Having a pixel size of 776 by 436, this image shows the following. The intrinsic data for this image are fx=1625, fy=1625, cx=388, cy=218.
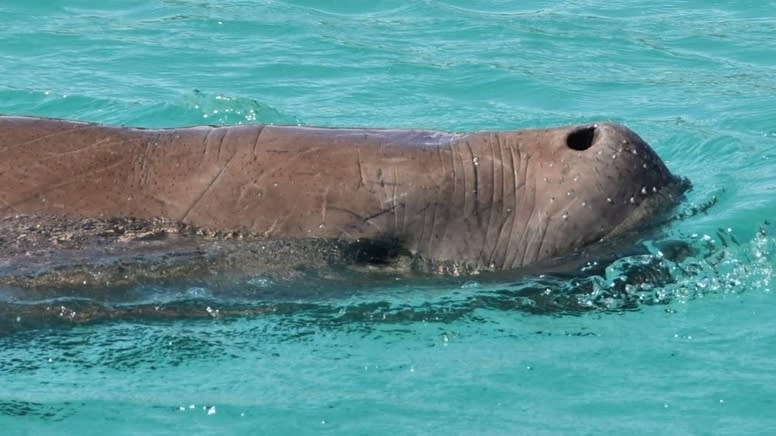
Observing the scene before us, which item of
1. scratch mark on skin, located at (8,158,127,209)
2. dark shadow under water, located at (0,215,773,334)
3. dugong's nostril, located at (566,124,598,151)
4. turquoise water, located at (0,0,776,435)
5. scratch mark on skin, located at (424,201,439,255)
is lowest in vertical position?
turquoise water, located at (0,0,776,435)

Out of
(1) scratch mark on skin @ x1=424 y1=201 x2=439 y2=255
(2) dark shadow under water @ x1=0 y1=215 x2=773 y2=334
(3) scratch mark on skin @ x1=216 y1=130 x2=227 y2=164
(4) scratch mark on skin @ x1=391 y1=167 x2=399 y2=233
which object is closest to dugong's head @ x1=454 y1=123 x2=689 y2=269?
(2) dark shadow under water @ x1=0 y1=215 x2=773 y2=334

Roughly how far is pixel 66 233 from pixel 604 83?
601cm

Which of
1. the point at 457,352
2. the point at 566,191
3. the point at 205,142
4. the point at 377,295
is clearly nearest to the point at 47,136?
the point at 205,142

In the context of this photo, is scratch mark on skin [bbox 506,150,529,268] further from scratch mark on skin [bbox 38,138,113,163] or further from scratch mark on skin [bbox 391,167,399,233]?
scratch mark on skin [bbox 38,138,113,163]

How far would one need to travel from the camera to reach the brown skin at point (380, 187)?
641cm

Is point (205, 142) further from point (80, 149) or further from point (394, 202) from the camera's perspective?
point (394, 202)

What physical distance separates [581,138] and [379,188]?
2.74 feet

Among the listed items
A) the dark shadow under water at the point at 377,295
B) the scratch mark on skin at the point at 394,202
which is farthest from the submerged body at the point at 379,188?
the dark shadow under water at the point at 377,295

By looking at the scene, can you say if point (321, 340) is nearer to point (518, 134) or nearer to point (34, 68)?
point (518, 134)

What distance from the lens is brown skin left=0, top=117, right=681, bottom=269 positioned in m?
6.41

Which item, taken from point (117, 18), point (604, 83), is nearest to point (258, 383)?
point (604, 83)

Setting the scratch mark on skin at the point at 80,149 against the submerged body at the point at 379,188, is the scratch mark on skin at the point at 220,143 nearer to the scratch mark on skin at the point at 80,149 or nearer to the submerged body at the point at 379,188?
the submerged body at the point at 379,188

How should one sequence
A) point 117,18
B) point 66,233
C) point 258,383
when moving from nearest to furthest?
point 258,383 → point 66,233 → point 117,18

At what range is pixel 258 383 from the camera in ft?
19.7
